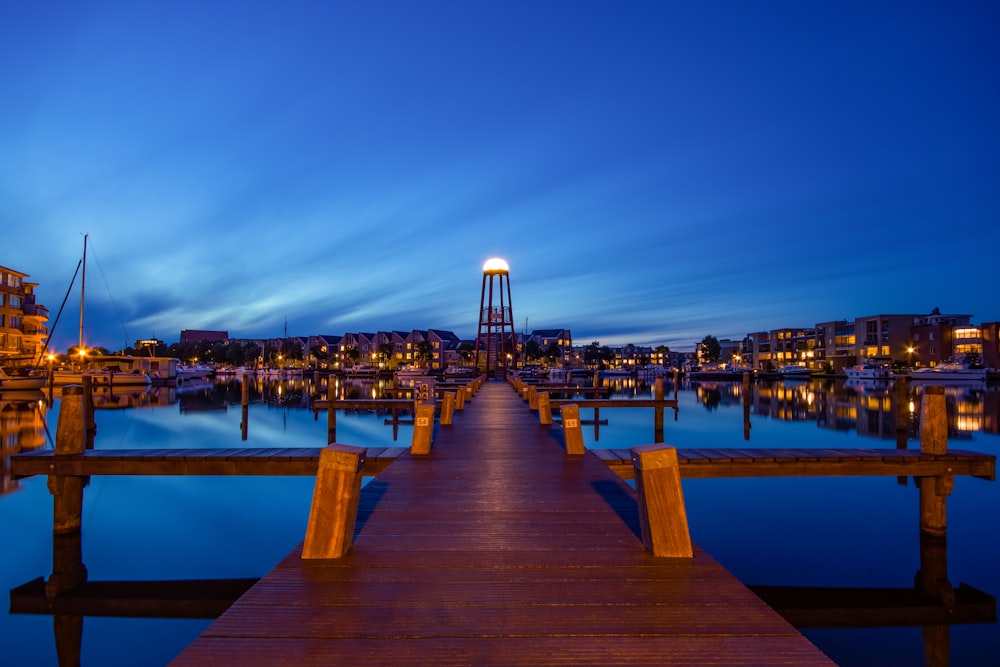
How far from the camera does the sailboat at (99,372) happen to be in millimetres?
61844

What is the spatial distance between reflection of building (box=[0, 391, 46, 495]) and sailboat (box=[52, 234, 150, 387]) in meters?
5.35

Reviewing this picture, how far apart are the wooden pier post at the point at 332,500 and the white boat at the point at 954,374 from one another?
3943 inches

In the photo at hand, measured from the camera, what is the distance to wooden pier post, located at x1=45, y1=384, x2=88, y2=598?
32.6 feet

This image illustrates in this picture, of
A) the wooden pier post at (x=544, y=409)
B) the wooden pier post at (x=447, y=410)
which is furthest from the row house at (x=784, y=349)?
the wooden pier post at (x=447, y=410)

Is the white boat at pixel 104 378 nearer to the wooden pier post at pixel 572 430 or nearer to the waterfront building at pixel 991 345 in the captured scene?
the wooden pier post at pixel 572 430

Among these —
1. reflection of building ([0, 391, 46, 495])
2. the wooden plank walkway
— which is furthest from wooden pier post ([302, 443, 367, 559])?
reflection of building ([0, 391, 46, 495])

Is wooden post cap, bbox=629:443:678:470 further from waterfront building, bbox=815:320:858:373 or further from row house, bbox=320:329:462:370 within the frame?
row house, bbox=320:329:462:370

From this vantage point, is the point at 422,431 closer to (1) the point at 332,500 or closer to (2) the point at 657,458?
(1) the point at 332,500

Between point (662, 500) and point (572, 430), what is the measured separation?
5408 mm

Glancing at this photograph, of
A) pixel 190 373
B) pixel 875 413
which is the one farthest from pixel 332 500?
pixel 190 373

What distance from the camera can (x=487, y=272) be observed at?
152 feet

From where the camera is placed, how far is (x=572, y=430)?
10.3m

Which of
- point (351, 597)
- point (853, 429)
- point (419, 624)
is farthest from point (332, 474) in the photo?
point (853, 429)

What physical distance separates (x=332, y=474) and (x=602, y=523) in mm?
2846
